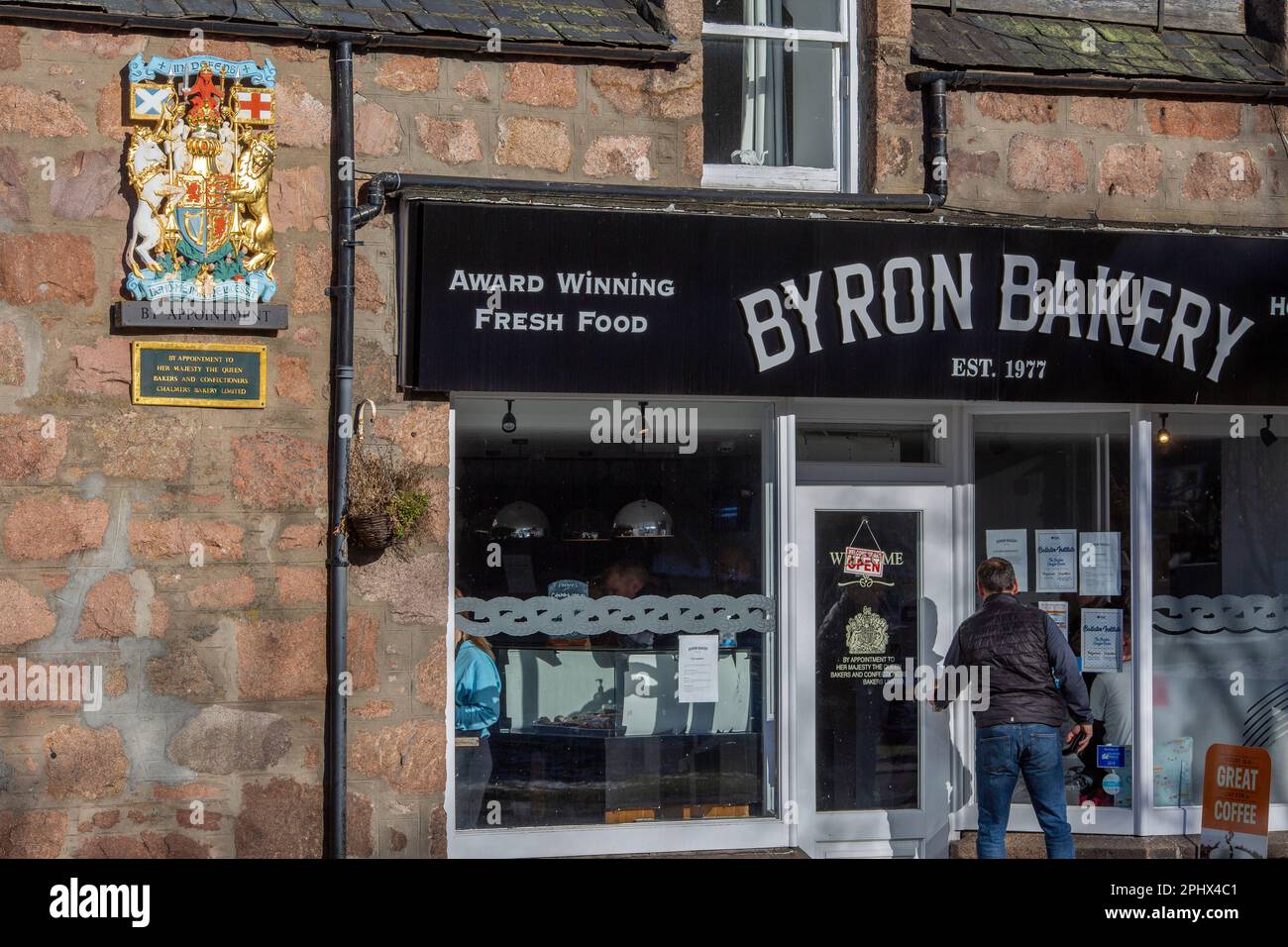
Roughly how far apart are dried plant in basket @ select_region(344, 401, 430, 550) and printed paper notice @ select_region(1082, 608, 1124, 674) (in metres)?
3.67

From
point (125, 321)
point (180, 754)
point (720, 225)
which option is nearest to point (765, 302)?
point (720, 225)

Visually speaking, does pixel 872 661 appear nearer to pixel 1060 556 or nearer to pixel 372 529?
pixel 1060 556

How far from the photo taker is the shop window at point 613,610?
25.4 feet

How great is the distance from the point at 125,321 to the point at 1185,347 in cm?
536

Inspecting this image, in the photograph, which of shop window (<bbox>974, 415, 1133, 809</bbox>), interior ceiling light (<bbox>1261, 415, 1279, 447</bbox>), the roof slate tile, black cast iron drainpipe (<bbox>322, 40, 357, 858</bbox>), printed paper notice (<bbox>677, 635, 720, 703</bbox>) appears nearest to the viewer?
black cast iron drainpipe (<bbox>322, 40, 357, 858</bbox>)

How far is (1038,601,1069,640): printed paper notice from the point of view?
848cm

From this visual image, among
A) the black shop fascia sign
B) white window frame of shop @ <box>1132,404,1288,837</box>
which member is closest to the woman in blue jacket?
the black shop fascia sign

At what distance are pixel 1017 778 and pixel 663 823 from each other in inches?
69.4

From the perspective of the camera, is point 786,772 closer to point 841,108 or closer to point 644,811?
point 644,811

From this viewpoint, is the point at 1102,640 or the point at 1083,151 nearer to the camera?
the point at 1083,151

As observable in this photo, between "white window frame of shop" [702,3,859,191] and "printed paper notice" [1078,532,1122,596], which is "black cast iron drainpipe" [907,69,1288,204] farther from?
"printed paper notice" [1078,532,1122,596]

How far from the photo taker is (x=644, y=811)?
7887 millimetres

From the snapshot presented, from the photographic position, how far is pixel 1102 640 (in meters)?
8.47

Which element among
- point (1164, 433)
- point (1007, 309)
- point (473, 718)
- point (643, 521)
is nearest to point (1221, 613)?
point (1164, 433)
